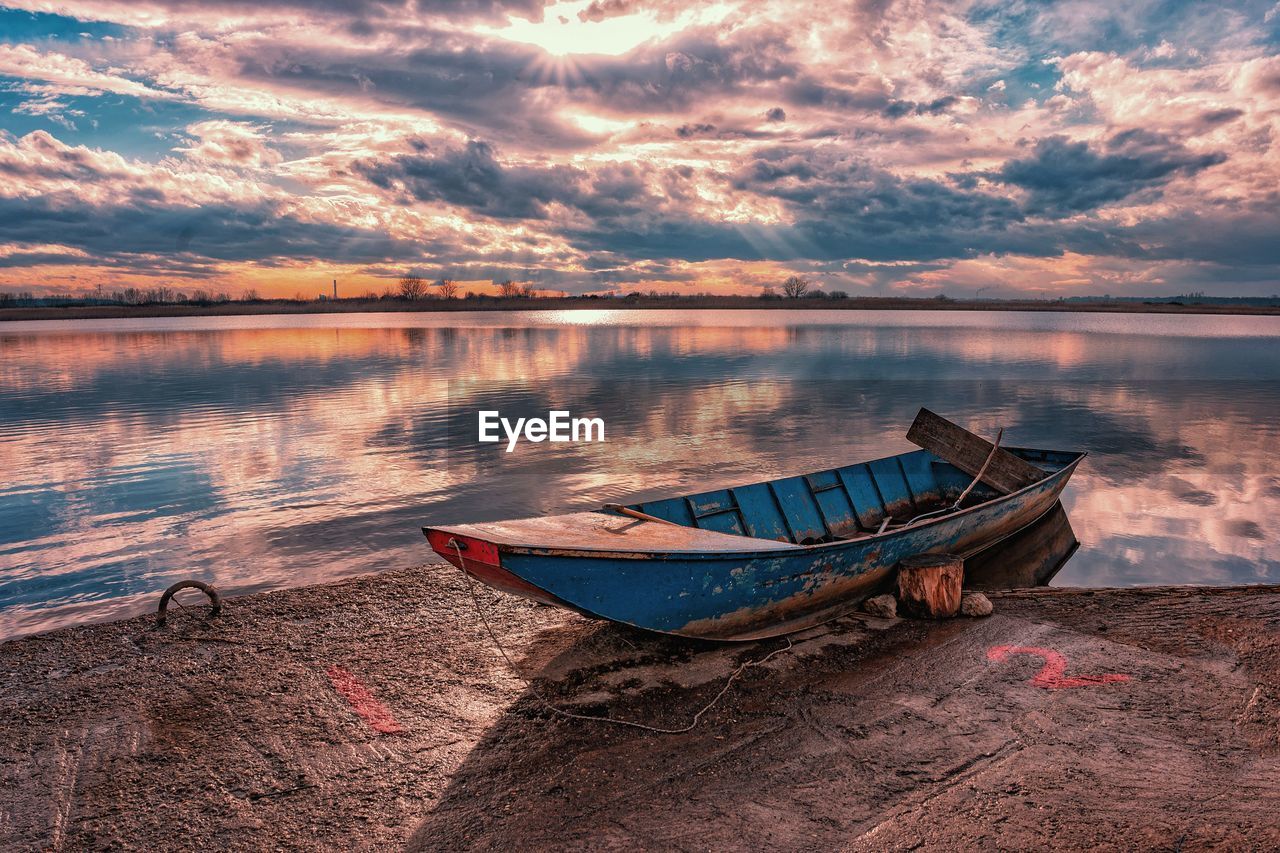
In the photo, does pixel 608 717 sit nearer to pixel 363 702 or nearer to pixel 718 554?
pixel 718 554

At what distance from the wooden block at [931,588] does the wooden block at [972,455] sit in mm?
4510

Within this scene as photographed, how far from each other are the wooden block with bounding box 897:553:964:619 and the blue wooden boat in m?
0.29

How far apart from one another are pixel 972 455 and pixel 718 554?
791cm

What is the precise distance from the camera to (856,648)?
323 inches

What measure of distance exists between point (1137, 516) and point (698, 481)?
8822 millimetres

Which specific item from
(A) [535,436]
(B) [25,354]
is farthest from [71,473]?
(B) [25,354]

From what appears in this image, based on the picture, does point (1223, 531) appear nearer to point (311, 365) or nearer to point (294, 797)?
point (294, 797)

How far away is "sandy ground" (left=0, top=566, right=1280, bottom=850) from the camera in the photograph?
16.9 ft

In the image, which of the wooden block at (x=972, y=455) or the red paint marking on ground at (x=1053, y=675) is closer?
the red paint marking on ground at (x=1053, y=675)

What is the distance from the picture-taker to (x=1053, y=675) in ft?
24.2

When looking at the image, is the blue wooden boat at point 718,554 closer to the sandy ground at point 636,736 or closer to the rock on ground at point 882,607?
the rock on ground at point 882,607

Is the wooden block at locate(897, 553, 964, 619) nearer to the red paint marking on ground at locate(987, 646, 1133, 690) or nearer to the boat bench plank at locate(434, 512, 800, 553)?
the red paint marking on ground at locate(987, 646, 1133, 690)

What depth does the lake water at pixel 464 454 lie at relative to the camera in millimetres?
12102

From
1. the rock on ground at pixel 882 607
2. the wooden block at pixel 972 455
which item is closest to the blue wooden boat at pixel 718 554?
the rock on ground at pixel 882 607
